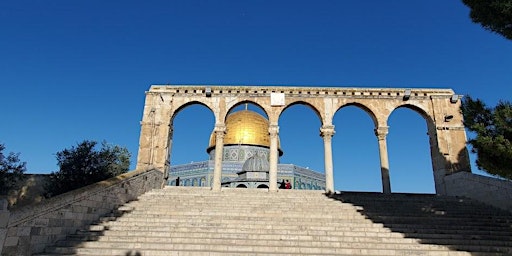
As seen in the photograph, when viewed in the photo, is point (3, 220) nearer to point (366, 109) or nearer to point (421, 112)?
point (366, 109)

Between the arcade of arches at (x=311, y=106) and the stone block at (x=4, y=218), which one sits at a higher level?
the arcade of arches at (x=311, y=106)

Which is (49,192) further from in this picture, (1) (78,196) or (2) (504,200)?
(2) (504,200)

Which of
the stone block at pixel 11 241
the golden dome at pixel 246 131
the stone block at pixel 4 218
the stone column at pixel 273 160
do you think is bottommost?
the stone block at pixel 11 241

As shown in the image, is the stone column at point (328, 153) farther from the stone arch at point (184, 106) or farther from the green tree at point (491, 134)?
the green tree at point (491, 134)

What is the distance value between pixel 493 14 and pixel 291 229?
7.21m

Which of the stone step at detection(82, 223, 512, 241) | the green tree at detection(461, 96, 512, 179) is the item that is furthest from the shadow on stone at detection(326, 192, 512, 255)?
the green tree at detection(461, 96, 512, 179)

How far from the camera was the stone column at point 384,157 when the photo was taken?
1548 cm

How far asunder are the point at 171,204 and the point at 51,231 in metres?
4.22

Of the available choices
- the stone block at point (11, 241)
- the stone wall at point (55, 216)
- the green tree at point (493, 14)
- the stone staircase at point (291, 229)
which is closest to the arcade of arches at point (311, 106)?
the stone staircase at point (291, 229)

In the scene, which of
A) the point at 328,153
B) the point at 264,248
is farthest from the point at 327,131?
the point at 264,248

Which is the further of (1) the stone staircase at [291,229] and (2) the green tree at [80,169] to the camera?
(2) the green tree at [80,169]

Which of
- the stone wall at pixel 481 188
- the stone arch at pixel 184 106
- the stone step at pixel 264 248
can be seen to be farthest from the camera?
the stone arch at pixel 184 106

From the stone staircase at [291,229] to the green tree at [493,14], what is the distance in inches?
207

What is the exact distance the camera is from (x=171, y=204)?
36.3 feet
